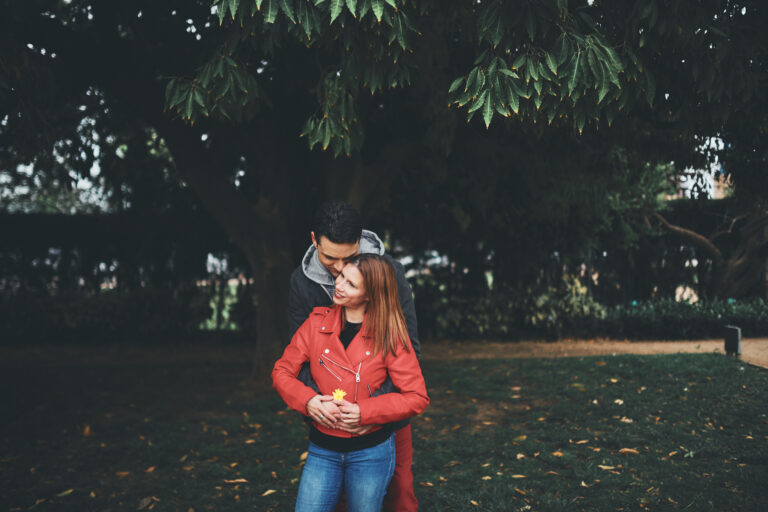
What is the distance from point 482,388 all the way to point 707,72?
428 cm

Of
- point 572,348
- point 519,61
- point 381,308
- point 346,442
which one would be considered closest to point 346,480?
point 346,442

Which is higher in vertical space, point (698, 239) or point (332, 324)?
point (698, 239)

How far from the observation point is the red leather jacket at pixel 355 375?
2414mm

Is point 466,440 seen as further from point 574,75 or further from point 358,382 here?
point 574,75

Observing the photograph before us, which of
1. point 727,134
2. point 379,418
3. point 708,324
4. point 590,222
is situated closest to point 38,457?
point 379,418

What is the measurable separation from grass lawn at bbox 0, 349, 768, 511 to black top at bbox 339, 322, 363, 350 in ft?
6.66

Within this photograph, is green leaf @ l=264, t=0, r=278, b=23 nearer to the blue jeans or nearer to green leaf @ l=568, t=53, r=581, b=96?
green leaf @ l=568, t=53, r=581, b=96

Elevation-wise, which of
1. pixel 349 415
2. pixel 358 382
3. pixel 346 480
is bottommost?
pixel 346 480

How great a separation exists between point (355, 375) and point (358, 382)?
0.10 feet

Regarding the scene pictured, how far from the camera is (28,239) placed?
1087 centimetres

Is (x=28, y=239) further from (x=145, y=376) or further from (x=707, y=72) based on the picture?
(x=707, y=72)

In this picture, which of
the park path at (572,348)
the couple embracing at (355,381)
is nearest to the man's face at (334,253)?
the couple embracing at (355,381)

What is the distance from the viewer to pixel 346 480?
8.23 feet

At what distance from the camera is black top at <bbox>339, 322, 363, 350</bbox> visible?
2.55 meters
